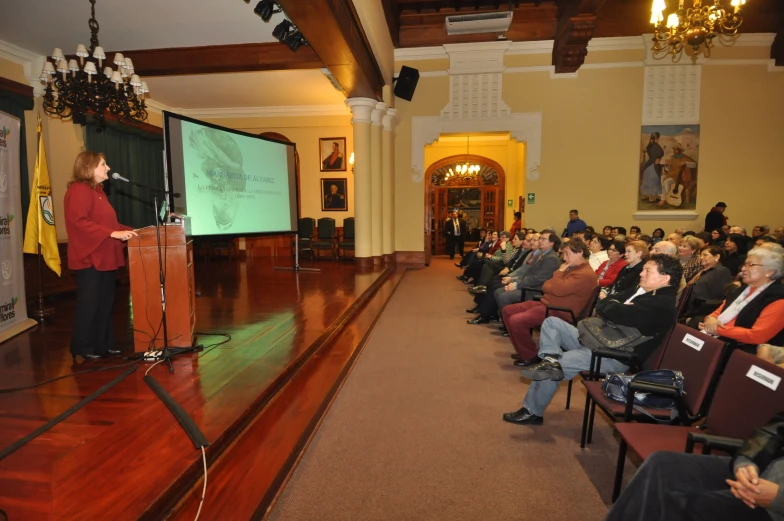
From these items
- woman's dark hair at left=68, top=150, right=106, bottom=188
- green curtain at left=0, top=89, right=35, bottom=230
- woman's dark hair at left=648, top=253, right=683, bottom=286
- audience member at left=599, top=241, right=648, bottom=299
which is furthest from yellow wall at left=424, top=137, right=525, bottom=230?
woman's dark hair at left=68, top=150, right=106, bottom=188

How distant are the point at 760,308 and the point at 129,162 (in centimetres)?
939

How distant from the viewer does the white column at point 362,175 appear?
8.10m

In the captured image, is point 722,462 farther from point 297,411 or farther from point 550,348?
point 297,411

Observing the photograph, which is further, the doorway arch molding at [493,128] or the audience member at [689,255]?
the doorway arch molding at [493,128]

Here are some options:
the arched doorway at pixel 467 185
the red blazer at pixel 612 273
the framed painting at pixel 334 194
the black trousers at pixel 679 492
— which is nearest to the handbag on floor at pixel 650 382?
the black trousers at pixel 679 492

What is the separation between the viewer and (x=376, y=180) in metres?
8.70

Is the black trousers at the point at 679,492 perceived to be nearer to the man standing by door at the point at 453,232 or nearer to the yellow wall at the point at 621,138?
the yellow wall at the point at 621,138

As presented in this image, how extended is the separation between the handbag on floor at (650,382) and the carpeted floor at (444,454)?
395 mm

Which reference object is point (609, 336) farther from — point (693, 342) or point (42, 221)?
point (42, 221)

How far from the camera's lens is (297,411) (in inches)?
107

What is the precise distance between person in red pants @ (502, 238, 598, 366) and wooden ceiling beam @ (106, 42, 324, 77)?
498 centimetres

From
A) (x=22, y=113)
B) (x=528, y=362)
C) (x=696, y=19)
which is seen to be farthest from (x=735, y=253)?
(x=22, y=113)

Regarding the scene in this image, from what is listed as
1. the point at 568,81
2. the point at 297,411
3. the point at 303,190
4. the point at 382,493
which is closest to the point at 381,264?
the point at 303,190

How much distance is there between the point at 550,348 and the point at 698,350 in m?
0.92
